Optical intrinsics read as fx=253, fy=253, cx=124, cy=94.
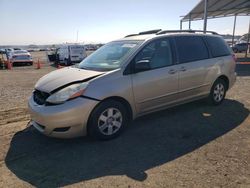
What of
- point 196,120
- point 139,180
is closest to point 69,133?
point 139,180

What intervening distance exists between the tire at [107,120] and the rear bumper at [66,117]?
12 centimetres

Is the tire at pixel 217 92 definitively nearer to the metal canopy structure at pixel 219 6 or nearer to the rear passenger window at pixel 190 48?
the rear passenger window at pixel 190 48

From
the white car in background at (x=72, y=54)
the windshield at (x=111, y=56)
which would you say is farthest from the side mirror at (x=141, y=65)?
the white car in background at (x=72, y=54)

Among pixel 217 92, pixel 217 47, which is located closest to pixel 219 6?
pixel 217 47

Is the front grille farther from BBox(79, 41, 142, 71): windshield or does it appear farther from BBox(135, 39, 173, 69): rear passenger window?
BBox(135, 39, 173, 69): rear passenger window

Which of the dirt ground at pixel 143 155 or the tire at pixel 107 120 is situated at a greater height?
the tire at pixel 107 120

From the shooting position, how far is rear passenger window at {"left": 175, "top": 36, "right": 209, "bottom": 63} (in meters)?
5.38

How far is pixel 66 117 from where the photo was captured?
392cm

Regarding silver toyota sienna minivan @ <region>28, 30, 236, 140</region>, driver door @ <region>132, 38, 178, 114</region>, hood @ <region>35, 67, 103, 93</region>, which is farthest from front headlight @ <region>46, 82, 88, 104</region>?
driver door @ <region>132, 38, 178, 114</region>

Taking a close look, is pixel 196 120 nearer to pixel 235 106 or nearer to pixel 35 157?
pixel 235 106

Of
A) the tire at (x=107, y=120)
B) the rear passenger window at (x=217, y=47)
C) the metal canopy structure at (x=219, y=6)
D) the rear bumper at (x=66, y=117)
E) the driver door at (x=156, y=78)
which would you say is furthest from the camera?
the metal canopy structure at (x=219, y=6)

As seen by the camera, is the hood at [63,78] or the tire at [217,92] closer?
the hood at [63,78]

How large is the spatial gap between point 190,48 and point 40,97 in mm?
3346

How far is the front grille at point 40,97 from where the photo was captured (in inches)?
167
